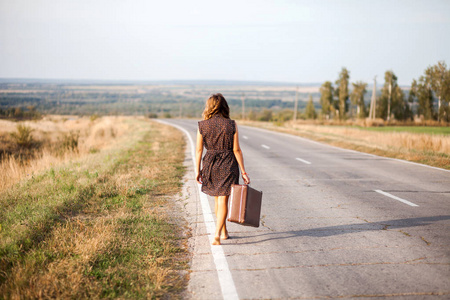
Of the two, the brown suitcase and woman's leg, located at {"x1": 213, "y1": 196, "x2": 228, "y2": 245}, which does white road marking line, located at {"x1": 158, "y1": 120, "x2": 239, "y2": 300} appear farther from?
the brown suitcase

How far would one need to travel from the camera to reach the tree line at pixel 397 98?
61.5 metres

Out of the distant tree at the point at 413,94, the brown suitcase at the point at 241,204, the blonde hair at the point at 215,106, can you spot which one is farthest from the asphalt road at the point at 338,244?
the distant tree at the point at 413,94

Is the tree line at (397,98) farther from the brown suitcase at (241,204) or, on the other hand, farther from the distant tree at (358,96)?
the brown suitcase at (241,204)

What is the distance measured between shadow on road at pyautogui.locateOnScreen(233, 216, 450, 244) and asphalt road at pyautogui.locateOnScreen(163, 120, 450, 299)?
0.01 metres

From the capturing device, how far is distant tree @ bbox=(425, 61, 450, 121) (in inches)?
2295

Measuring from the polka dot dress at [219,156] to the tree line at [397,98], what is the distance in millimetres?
55700

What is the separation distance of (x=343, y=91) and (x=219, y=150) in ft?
230

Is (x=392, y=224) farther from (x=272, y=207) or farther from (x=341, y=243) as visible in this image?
(x=272, y=207)

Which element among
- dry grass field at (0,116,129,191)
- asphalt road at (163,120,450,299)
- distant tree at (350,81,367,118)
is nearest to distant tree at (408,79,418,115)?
distant tree at (350,81,367,118)

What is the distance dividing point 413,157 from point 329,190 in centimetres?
718

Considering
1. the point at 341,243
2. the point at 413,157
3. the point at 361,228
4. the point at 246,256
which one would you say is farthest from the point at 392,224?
the point at 413,157

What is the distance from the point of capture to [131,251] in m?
4.73

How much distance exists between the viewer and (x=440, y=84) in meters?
62.6

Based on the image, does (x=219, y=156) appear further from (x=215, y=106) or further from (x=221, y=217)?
(x=221, y=217)
